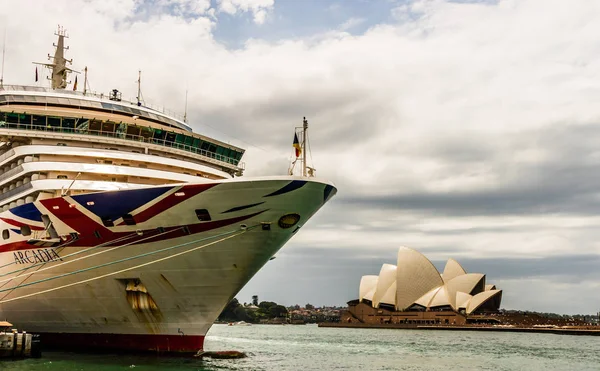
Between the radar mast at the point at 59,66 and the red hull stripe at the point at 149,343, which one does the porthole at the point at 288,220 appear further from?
the radar mast at the point at 59,66

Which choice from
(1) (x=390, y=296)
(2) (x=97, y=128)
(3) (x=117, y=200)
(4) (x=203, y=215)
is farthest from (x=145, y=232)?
(1) (x=390, y=296)

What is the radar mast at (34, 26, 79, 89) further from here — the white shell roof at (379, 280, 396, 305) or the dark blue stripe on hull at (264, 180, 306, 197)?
the white shell roof at (379, 280, 396, 305)

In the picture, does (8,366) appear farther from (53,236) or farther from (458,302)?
(458,302)

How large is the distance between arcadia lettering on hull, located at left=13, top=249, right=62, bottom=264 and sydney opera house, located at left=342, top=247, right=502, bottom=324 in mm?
69465

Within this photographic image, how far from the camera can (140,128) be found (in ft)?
83.0

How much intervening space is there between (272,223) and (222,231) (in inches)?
64.5

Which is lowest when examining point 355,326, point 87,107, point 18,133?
point 355,326

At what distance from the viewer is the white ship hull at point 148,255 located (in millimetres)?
20031

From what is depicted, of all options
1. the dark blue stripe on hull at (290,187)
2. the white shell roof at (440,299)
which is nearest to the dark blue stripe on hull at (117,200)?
the dark blue stripe on hull at (290,187)

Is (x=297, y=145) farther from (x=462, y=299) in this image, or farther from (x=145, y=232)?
(x=462, y=299)

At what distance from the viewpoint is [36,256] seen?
864 inches

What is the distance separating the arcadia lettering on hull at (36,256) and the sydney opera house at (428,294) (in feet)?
228

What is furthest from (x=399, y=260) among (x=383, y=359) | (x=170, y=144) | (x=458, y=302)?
(x=170, y=144)

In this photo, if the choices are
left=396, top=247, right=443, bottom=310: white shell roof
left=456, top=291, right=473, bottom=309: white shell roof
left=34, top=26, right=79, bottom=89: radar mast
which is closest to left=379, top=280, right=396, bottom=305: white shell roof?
left=396, top=247, right=443, bottom=310: white shell roof
